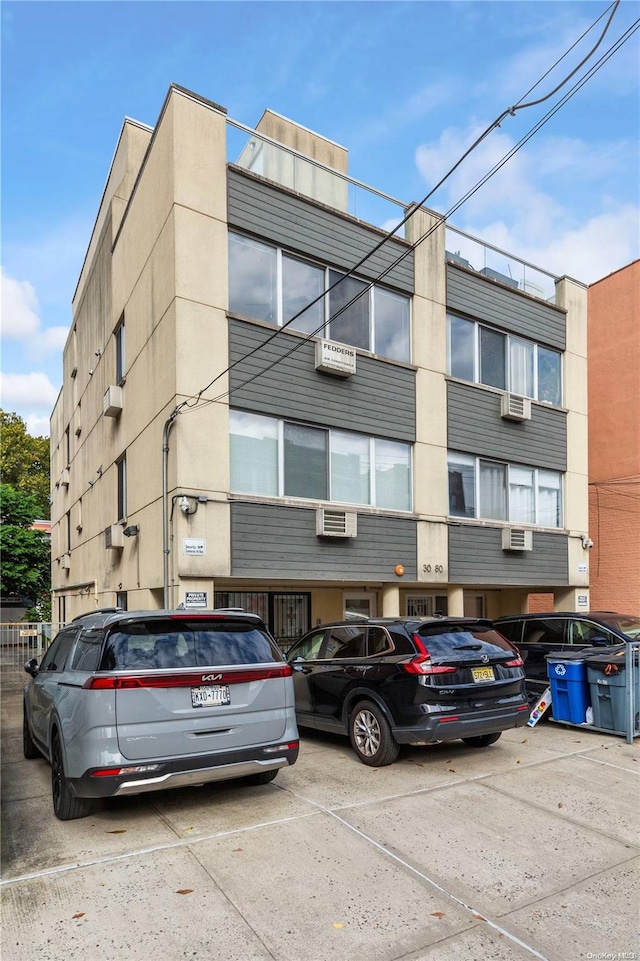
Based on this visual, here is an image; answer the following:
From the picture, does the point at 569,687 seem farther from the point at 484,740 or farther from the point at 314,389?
the point at 314,389

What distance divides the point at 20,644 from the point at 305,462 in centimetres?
979

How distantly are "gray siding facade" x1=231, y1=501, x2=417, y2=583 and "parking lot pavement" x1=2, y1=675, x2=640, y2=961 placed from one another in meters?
4.57

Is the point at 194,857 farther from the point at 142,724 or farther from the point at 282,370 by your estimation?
the point at 282,370

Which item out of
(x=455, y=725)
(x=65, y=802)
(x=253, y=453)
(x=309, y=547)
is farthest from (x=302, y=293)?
(x=65, y=802)

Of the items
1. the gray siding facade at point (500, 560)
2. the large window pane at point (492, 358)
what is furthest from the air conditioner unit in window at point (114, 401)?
the large window pane at point (492, 358)

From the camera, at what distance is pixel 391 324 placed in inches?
538

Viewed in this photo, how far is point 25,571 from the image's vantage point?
110 feet

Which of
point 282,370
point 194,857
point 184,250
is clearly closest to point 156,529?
point 282,370

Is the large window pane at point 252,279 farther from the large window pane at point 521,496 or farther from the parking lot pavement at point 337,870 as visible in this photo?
the parking lot pavement at point 337,870

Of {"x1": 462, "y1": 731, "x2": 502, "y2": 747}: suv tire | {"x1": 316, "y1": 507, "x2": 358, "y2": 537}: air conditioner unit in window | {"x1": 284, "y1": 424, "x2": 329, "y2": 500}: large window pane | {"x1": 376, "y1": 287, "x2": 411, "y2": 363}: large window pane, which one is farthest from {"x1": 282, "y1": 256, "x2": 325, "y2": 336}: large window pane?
{"x1": 462, "y1": 731, "x2": 502, "y2": 747}: suv tire

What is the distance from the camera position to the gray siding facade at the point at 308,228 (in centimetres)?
1157

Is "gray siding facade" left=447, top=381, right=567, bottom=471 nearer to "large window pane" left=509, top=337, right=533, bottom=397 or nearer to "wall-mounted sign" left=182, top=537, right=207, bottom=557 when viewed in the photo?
"large window pane" left=509, top=337, right=533, bottom=397

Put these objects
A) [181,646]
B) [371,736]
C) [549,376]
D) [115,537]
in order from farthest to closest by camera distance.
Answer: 1. [549,376]
2. [115,537]
3. [371,736]
4. [181,646]

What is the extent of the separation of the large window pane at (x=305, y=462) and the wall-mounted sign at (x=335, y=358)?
1.09 meters
